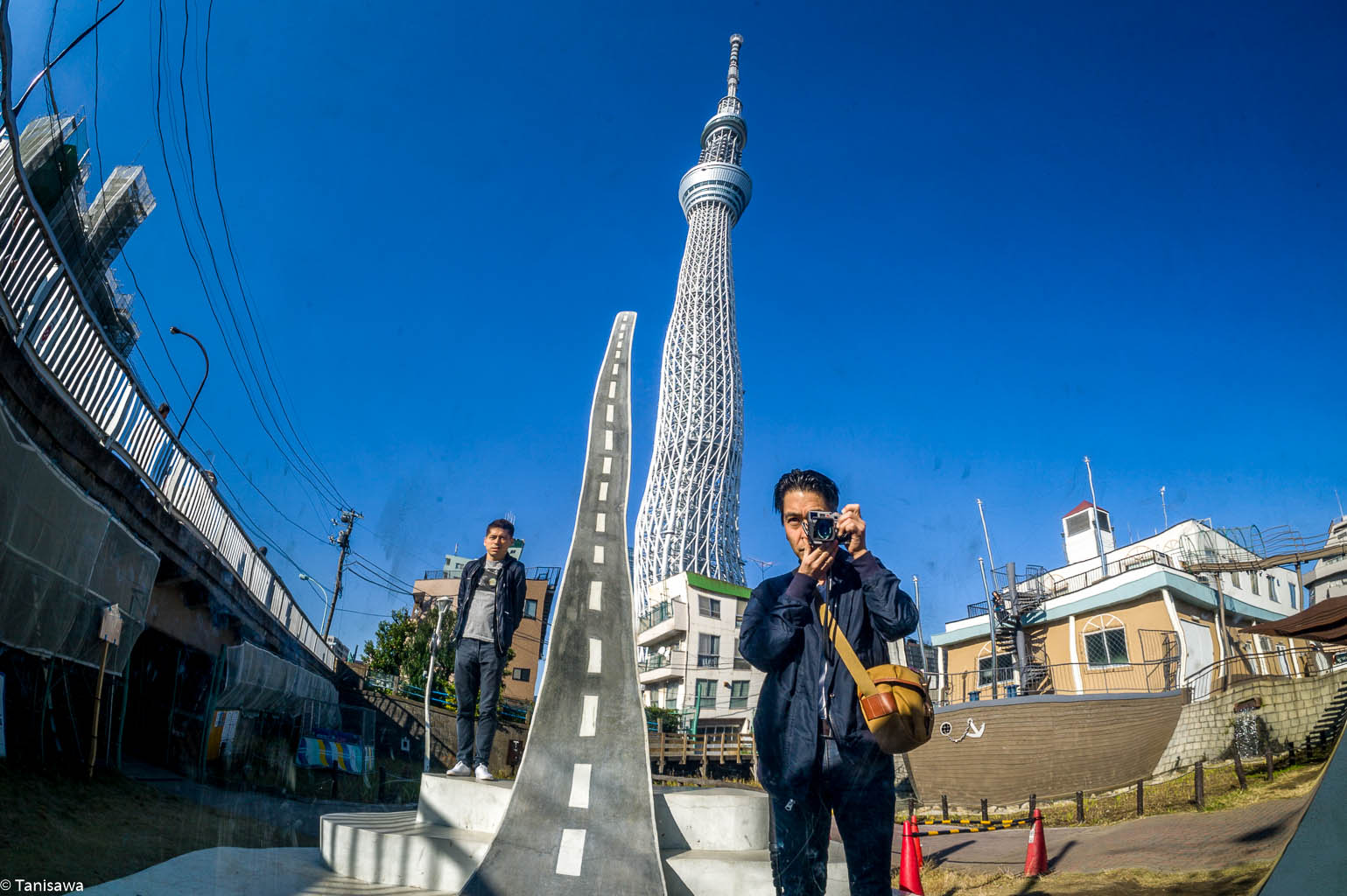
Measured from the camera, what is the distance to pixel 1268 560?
2.26 meters

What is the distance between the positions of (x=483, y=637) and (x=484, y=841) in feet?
5.01

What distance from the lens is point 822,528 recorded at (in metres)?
1.75

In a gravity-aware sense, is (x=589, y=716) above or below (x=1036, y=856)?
above

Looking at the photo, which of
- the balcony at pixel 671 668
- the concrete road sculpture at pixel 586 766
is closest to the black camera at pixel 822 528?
the concrete road sculpture at pixel 586 766

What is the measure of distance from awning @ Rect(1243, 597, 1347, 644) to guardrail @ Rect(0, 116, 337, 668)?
4598 mm

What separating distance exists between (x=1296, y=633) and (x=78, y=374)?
223 inches

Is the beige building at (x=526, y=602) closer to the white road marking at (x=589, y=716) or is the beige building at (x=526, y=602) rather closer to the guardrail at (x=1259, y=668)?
the white road marking at (x=589, y=716)

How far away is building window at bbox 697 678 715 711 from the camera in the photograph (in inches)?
891

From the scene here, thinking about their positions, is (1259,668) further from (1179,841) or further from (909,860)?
(909,860)

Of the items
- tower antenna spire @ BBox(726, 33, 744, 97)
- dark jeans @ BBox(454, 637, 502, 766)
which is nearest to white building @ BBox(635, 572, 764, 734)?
dark jeans @ BBox(454, 637, 502, 766)

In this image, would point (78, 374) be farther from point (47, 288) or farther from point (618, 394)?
point (618, 394)

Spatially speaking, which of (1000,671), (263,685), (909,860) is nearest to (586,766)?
(909,860)

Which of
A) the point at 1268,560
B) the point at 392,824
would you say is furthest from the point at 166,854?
the point at 1268,560

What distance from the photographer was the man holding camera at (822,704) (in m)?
1.55
